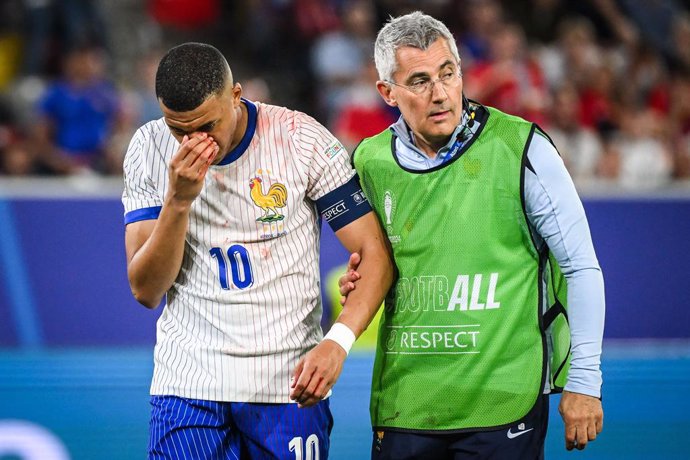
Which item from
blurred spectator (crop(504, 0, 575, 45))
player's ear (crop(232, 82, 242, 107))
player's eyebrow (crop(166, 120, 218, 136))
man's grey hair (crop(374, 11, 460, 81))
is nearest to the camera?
player's eyebrow (crop(166, 120, 218, 136))

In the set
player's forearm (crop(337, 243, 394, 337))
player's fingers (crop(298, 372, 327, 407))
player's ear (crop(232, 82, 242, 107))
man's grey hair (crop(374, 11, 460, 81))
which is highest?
man's grey hair (crop(374, 11, 460, 81))

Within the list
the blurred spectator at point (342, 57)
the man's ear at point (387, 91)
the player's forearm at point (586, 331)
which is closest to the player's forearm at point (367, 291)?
the man's ear at point (387, 91)

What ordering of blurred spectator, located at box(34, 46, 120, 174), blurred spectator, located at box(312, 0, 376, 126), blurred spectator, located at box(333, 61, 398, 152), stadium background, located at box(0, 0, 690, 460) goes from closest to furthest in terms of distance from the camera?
1. stadium background, located at box(0, 0, 690, 460)
2. blurred spectator, located at box(34, 46, 120, 174)
3. blurred spectator, located at box(333, 61, 398, 152)
4. blurred spectator, located at box(312, 0, 376, 126)

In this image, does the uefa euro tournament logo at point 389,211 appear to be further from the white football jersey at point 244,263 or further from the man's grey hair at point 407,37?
the man's grey hair at point 407,37

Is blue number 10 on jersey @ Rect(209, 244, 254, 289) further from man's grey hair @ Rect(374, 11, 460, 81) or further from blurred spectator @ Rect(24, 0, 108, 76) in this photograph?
blurred spectator @ Rect(24, 0, 108, 76)

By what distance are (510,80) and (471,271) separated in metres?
6.16

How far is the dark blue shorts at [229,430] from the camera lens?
3.38m

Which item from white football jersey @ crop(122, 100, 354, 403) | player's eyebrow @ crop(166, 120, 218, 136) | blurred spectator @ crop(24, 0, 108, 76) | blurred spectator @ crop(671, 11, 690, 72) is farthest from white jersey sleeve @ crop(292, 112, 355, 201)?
blurred spectator @ crop(671, 11, 690, 72)

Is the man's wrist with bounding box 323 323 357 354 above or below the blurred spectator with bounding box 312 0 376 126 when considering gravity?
below

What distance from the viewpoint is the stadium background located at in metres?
5.05

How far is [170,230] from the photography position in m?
3.22

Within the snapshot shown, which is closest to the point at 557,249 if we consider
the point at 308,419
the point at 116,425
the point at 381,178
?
the point at 381,178

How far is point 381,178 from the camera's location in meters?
3.59

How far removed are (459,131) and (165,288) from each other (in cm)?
106
